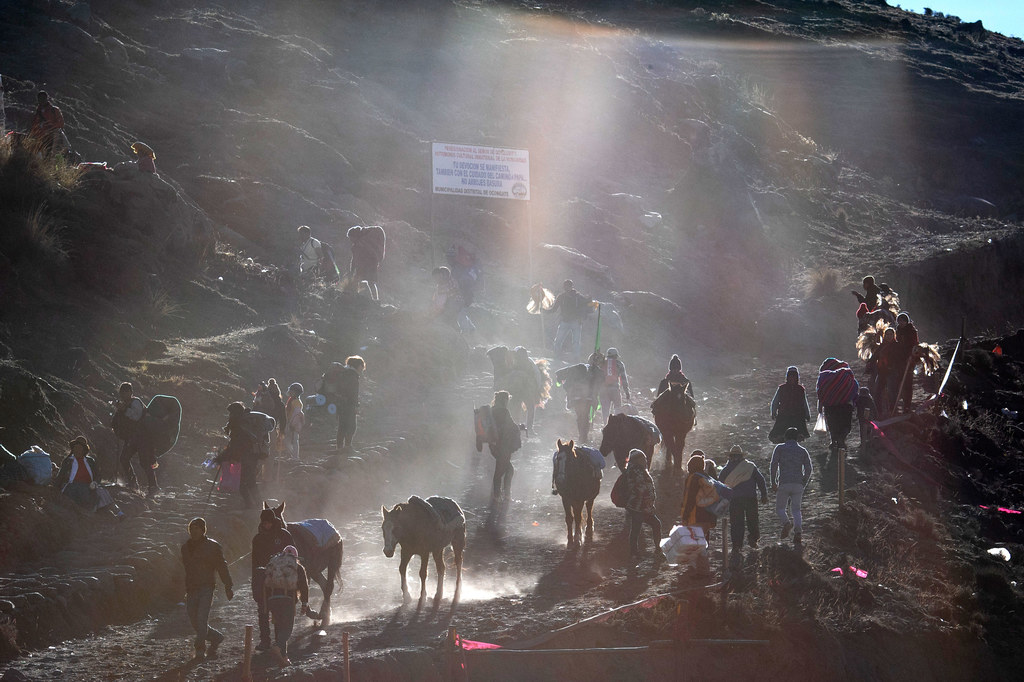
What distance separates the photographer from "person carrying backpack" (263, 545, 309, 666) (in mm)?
10234

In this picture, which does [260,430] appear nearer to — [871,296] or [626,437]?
[626,437]

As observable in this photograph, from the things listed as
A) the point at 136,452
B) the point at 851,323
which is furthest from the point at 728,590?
the point at 851,323

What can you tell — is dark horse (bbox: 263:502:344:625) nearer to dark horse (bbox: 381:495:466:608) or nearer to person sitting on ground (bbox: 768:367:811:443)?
dark horse (bbox: 381:495:466:608)

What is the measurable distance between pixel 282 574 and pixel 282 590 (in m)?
0.16

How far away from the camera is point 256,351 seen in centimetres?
1980

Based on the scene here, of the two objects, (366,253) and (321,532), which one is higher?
(366,253)

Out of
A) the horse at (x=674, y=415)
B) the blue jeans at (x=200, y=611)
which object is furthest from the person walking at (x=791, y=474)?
the blue jeans at (x=200, y=611)

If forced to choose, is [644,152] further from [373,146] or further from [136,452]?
[136,452]

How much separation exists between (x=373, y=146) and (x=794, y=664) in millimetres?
28575

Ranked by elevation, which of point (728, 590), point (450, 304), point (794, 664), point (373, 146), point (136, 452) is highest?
point (373, 146)

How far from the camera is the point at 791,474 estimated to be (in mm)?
13508

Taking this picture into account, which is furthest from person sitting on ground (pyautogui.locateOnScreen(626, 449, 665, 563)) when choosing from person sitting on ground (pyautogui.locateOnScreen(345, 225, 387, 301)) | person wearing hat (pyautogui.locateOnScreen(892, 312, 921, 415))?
person sitting on ground (pyautogui.locateOnScreen(345, 225, 387, 301))

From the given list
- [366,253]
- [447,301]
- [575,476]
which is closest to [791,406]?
[575,476]

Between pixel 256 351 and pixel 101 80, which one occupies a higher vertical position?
pixel 101 80
